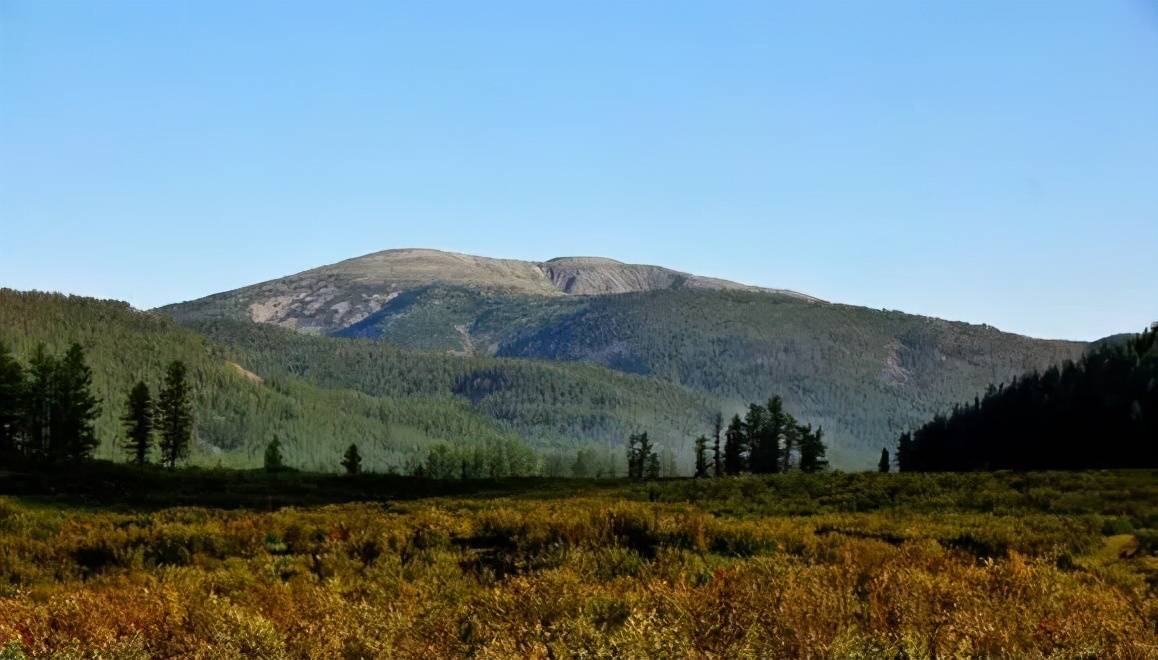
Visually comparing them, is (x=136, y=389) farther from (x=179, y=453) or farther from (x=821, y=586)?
(x=821, y=586)

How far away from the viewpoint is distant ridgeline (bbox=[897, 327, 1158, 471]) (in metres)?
81.0

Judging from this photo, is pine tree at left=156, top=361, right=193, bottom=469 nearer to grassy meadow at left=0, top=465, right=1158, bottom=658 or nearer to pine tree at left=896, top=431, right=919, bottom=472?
grassy meadow at left=0, top=465, right=1158, bottom=658

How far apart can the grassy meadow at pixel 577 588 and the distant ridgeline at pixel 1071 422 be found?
6406cm

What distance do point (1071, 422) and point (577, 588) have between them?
9593 cm

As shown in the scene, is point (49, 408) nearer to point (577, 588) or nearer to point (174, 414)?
point (174, 414)

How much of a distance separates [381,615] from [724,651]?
3690mm

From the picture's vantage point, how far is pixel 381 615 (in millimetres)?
10047

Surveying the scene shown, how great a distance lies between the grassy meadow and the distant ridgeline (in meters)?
64.1

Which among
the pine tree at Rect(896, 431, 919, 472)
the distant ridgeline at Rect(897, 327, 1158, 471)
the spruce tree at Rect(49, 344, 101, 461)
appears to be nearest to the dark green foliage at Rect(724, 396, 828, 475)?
the distant ridgeline at Rect(897, 327, 1158, 471)

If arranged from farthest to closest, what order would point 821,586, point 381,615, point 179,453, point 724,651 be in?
1. point 179,453
2. point 821,586
3. point 381,615
4. point 724,651

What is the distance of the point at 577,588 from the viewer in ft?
36.4

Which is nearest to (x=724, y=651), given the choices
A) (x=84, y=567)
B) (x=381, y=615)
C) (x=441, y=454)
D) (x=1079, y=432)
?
(x=381, y=615)

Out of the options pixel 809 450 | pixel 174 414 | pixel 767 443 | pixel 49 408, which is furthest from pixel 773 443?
pixel 49 408

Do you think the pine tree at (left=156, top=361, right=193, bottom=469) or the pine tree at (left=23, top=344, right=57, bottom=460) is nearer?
the pine tree at (left=23, top=344, right=57, bottom=460)
